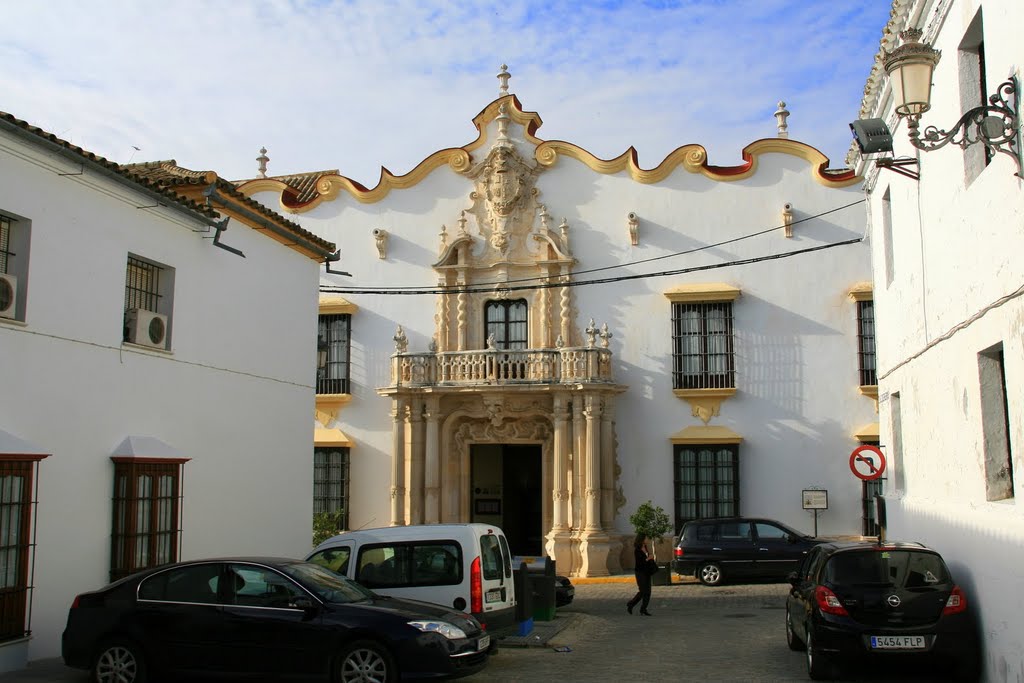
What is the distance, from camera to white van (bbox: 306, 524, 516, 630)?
508 inches

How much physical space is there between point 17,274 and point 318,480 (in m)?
15.1

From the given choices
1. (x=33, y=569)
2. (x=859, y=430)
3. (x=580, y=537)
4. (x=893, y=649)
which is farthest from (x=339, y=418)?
(x=893, y=649)

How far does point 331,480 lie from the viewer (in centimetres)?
2691

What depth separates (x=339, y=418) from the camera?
27.1 meters

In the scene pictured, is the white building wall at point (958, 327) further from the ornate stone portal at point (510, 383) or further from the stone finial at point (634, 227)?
the stone finial at point (634, 227)

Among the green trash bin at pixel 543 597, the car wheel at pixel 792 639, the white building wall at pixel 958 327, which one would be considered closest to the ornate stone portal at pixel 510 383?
the green trash bin at pixel 543 597

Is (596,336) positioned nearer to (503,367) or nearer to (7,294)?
(503,367)

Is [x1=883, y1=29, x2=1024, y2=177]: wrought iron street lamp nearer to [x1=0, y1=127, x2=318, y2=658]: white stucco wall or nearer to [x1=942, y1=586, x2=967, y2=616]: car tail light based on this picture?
[x1=942, y1=586, x2=967, y2=616]: car tail light

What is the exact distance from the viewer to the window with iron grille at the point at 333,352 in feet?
89.3

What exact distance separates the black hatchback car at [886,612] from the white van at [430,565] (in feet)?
12.9

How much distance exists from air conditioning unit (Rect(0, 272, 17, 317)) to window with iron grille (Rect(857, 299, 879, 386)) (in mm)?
18748

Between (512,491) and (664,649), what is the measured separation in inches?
600

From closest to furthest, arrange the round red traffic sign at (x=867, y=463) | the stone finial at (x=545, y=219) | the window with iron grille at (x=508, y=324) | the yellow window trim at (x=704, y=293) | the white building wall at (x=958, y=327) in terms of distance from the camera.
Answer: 1. the white building wall at (x=958, y=327)
2. the round red traffic sign at (x=867, y=463)
3. the yellow window trim at (x=704, y=293)
4. the stone finial at (x=545, y=219)
5. the window with iron grille at (x=508, y=324)

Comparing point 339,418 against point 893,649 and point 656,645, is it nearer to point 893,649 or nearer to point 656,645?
point 656,645
